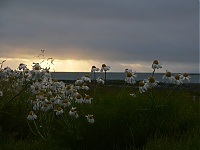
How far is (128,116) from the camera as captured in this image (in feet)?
21.8

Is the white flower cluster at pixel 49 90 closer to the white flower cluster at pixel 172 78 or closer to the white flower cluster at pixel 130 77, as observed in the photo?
the white flower cluster at pixel 130 77

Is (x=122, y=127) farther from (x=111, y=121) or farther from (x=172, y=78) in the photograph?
(x=172, y=78)

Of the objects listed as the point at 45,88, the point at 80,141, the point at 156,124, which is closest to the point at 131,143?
the point at 156,124

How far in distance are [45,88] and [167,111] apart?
9.65ft

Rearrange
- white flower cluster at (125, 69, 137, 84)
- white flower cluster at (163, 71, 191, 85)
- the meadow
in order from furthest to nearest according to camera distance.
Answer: white flower cluster at (125, 69, 137, 84) < the meadow < white flower cluster at (163, 71, 191, 85)

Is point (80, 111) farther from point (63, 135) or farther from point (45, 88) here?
point (45, 88)

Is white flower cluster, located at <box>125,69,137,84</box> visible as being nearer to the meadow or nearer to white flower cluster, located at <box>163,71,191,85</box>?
the meadow

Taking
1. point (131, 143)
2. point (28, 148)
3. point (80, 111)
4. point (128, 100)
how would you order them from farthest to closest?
point (128, 100)
point (80, 111)
point (131, 143)
point (28, 148)

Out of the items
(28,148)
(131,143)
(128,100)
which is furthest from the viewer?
(128,100)

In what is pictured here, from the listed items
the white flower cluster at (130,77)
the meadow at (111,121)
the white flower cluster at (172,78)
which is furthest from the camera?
the white flower cluster at (130,77)

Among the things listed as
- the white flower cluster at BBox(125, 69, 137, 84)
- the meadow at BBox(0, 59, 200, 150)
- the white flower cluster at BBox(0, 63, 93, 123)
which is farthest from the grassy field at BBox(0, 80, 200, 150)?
the white flower cluster at BBox(125, 69, 137, 84)

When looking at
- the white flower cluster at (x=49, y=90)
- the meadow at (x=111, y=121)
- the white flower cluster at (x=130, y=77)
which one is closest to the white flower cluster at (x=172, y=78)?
the meadow at (x=111, y=121)

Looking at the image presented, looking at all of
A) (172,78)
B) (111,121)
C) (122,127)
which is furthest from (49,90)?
(172,78)

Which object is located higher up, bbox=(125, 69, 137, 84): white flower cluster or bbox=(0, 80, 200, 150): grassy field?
bbox=(125, 69, 137, 84): white flower cluster
